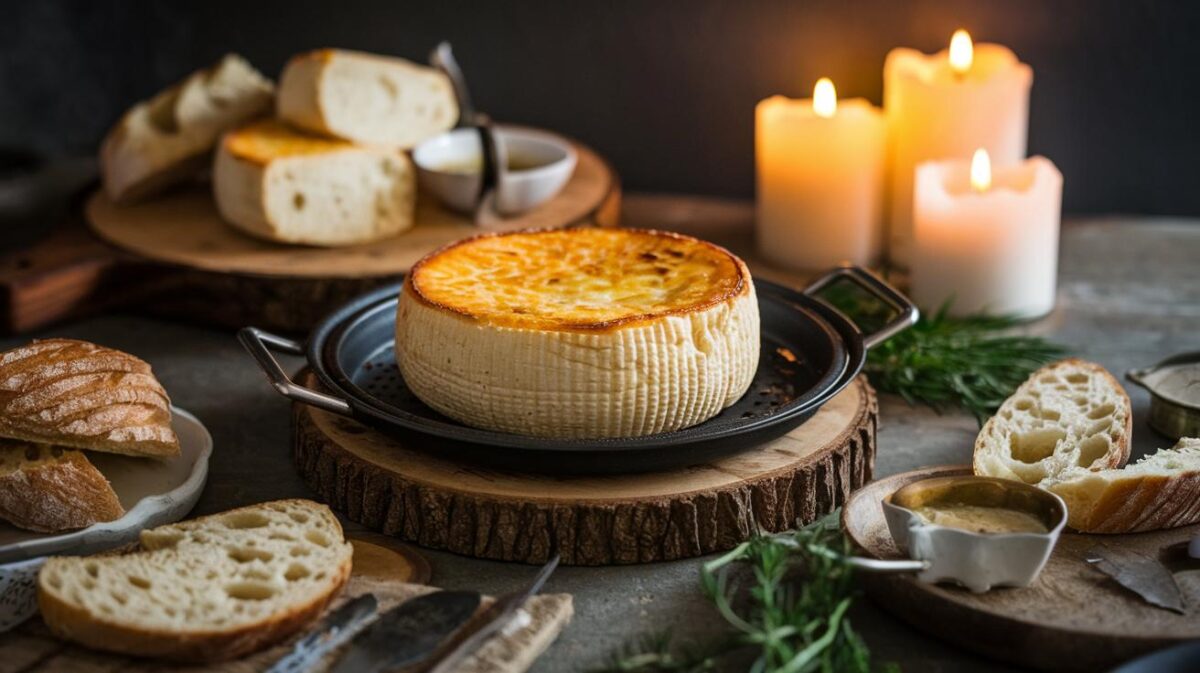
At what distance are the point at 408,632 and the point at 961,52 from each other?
1.89 meters

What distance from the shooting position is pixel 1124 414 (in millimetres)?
2059

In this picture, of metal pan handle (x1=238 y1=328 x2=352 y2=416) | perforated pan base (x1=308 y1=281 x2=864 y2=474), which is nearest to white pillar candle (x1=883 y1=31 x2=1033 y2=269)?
perforated pan base (x1=308 y1=281 x2=864 y2=474)

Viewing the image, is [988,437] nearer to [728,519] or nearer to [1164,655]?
[728,519]

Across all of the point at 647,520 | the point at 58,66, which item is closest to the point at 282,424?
the point at 647,520

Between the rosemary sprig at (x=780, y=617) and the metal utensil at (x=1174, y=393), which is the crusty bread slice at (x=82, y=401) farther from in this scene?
the metal utensil at (x=1174, y=393)

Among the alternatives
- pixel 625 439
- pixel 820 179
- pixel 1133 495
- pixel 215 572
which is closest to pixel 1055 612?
pixel 1133 495

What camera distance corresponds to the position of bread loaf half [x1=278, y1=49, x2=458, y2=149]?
→ 9.39 ft

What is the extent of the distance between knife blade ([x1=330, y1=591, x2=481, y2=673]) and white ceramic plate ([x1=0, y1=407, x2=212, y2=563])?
44cm

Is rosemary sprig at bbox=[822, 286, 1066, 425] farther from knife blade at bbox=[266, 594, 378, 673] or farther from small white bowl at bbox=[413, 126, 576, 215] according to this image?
knife blade at bbox=[266, 594, 378, 673]

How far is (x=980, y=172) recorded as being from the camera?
9.02 feet

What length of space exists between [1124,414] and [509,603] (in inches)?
38.6

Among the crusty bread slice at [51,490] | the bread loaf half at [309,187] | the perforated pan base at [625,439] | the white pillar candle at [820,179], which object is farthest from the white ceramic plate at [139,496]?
the white pillar candle at [820,179]

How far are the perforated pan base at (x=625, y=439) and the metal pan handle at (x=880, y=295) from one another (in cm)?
4

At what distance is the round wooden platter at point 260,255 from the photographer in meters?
2.71
